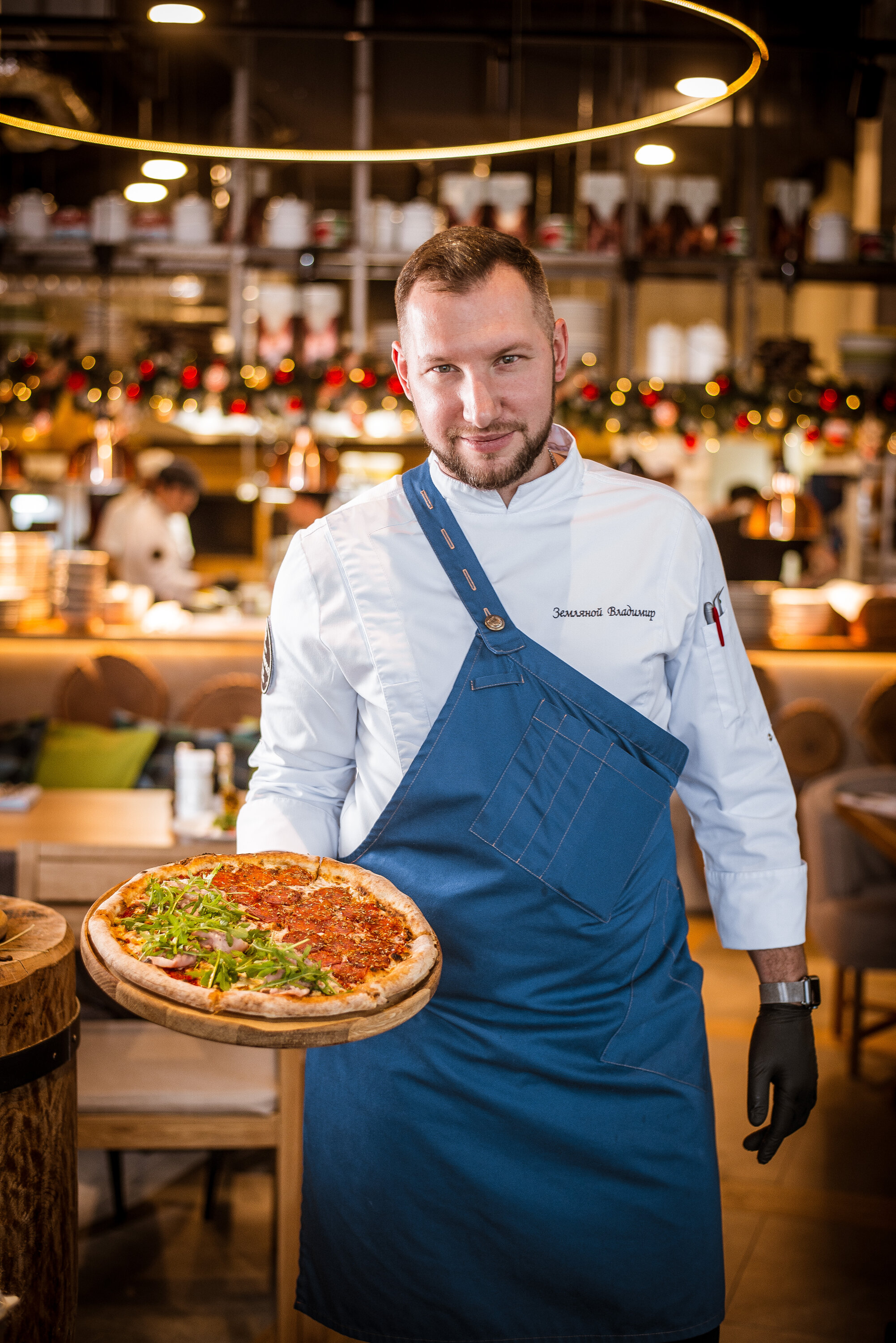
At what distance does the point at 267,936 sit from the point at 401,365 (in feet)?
2.49

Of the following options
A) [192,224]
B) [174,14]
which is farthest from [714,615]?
[192,224]

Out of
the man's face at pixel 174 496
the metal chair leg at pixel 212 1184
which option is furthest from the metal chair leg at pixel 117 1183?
the man's face at pixel 174 496

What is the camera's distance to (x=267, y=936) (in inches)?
56.7

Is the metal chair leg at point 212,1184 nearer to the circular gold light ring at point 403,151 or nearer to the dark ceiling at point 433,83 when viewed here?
the circular gold light ring at point 403,151

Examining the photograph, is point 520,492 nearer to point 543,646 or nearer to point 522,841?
point 543,646

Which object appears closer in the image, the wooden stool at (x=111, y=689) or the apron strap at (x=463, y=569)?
the apron strap at (x=463, y=569)

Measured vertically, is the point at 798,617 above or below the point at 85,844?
above

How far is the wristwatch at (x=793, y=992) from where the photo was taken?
1.61m

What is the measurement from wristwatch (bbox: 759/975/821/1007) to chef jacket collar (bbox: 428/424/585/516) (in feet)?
2.29

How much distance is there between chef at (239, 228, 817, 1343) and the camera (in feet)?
5.01

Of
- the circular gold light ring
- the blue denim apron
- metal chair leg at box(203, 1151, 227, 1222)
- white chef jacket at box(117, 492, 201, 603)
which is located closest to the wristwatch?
the blue denim apron

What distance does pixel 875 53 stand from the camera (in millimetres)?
4352

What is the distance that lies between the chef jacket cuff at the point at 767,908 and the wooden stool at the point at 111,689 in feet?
12.0

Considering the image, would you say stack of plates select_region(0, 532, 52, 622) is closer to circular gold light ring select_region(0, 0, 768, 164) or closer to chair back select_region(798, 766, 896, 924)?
chair back select_region(798, 766, 896, 924)
